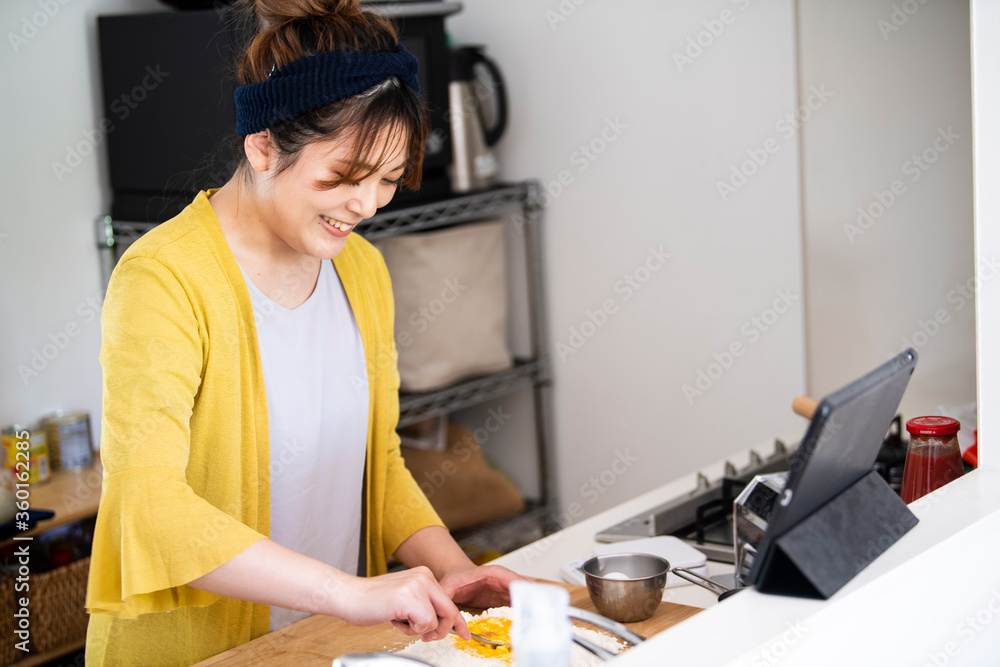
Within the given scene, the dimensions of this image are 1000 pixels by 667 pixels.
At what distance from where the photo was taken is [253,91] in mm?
1101

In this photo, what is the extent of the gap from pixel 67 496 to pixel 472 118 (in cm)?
128

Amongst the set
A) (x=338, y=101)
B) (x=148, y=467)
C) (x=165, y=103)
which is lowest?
(x=148, y=467)

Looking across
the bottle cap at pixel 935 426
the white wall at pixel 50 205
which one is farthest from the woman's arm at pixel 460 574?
the white wall at pixel 50 205

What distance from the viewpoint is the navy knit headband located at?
1.06 meters

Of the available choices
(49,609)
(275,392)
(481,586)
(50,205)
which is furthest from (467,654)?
(50,205)

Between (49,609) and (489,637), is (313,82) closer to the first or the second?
(489,637)

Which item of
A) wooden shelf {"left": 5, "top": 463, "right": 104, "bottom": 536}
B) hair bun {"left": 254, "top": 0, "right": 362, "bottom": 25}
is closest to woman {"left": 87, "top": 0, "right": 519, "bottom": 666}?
hair bun {"left": 254, "top": 0, "right": 362, "bottom": 25}

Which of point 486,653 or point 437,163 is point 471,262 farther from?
point 486,653

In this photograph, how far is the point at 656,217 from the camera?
228cm

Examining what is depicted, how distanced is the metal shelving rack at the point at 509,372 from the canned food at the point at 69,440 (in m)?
0.35

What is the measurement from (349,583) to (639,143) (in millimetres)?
1596

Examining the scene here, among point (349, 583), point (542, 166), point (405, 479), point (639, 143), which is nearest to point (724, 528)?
point (405, 479)

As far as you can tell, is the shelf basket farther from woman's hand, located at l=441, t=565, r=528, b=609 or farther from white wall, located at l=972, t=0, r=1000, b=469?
white wall, located at l=972, t=0, r=1000, b=469

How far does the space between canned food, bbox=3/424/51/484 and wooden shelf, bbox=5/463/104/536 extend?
0.08ft
